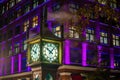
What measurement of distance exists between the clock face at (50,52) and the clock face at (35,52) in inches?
5.1

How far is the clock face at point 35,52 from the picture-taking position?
575cm

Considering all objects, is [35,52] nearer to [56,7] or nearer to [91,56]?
[91,56]

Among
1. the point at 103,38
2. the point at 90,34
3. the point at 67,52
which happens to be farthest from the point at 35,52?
the point at 103,38

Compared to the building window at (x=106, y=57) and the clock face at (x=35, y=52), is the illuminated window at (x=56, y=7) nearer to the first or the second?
the building window at (x=106, y=57)

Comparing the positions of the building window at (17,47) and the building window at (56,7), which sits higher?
the building window at (56,7)

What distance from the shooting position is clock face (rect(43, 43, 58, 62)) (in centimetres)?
574

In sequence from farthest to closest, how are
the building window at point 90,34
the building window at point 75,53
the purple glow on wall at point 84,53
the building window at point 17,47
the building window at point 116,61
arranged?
the building window at point 17,47
the building window at point 116,61
the building window at point 90,34
the purple glow on wall at point 84,53
the building window at point 75,53

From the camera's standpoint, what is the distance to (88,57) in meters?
31.0

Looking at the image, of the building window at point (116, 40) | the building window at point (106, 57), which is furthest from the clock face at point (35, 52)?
the building window at point (116, 40)

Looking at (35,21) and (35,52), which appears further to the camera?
(35,21)

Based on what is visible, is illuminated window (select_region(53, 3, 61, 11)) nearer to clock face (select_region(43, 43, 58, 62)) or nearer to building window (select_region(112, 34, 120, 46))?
building window (select_region(112, 34, 120, 46))

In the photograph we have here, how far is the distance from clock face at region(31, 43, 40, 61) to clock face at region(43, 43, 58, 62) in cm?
13

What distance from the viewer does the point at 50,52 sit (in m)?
5.82

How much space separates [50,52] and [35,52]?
30 centimetres
